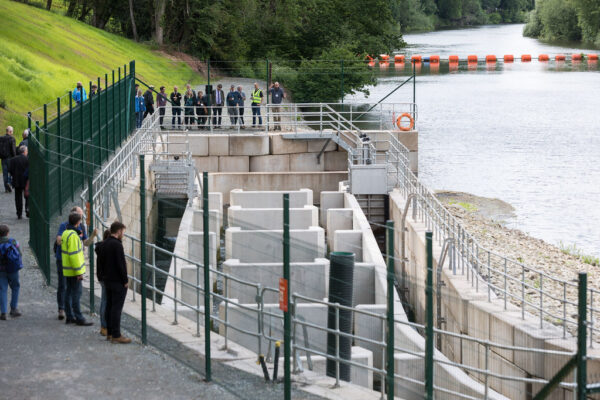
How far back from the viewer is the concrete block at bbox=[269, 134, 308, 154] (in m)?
34.7

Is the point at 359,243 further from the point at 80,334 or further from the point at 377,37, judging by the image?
the point at 377,37

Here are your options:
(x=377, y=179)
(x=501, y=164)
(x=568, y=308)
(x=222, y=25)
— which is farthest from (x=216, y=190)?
(x=222, y=25)

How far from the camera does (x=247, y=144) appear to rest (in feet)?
113

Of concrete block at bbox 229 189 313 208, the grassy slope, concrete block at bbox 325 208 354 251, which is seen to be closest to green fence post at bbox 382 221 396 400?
concrete block at bbox 325 208 354 251

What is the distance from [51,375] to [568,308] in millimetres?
11731

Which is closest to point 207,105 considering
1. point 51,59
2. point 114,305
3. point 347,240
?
point 51,59

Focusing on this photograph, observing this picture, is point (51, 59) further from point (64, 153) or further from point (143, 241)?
point (143, 241)

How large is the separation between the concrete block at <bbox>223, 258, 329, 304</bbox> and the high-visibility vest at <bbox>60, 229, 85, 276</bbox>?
6.92 metres

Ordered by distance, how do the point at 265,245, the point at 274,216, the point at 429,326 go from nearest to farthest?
the point at 429,326 < the point at 265,245 < the point at 274,216

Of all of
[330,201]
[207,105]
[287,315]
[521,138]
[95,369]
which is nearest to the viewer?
[287,315]

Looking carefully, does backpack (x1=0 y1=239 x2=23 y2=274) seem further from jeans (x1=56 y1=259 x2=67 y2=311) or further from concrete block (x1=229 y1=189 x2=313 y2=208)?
concrete block (x1=229 y1=189 x2=313 y2=208)

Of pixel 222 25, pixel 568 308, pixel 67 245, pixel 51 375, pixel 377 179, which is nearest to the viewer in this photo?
pixel 51 375

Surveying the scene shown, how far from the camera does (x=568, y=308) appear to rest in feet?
65.8

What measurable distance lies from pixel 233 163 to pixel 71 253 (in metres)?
21.6
